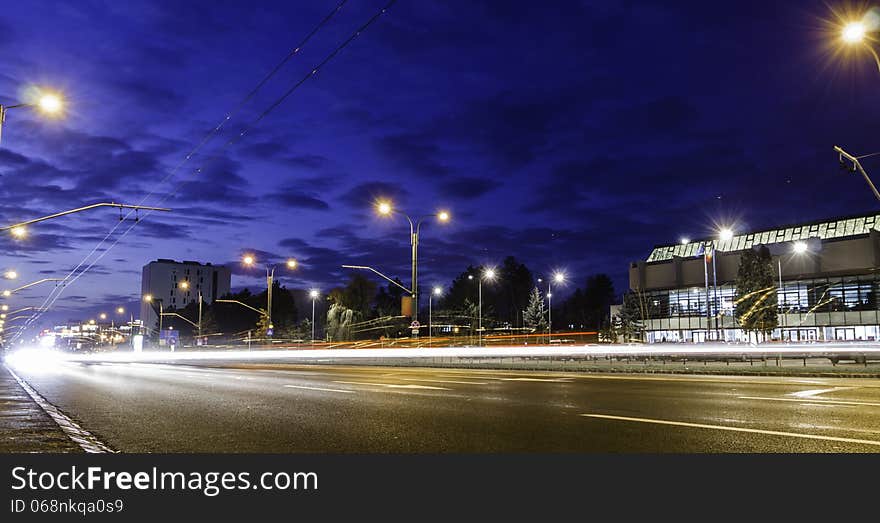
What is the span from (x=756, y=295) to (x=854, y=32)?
5959cm

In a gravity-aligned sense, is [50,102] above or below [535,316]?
above

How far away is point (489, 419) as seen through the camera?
1006 cm

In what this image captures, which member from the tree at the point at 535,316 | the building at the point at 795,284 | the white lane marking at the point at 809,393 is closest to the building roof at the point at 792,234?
the building at the point at 795,284

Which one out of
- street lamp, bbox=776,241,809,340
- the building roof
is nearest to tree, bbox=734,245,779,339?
street lamp, bbox=776,241,809,340

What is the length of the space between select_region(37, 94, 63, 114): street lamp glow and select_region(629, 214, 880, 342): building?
60.2 meters

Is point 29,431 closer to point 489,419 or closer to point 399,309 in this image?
point 489,419

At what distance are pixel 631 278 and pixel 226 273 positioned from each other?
439ft

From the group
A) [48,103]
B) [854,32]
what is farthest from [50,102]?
[854,32]

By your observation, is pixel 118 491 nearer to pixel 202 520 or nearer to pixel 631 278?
pixel 202 520

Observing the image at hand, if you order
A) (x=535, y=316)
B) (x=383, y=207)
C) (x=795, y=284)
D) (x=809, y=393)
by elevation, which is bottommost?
(x=809, y=393)

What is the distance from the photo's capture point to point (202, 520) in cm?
504

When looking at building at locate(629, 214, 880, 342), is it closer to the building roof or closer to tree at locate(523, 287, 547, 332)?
the building roof

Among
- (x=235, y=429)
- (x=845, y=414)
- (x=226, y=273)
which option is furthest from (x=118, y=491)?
(x=226, y=273)

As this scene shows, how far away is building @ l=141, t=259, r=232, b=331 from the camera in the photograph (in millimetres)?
185875
